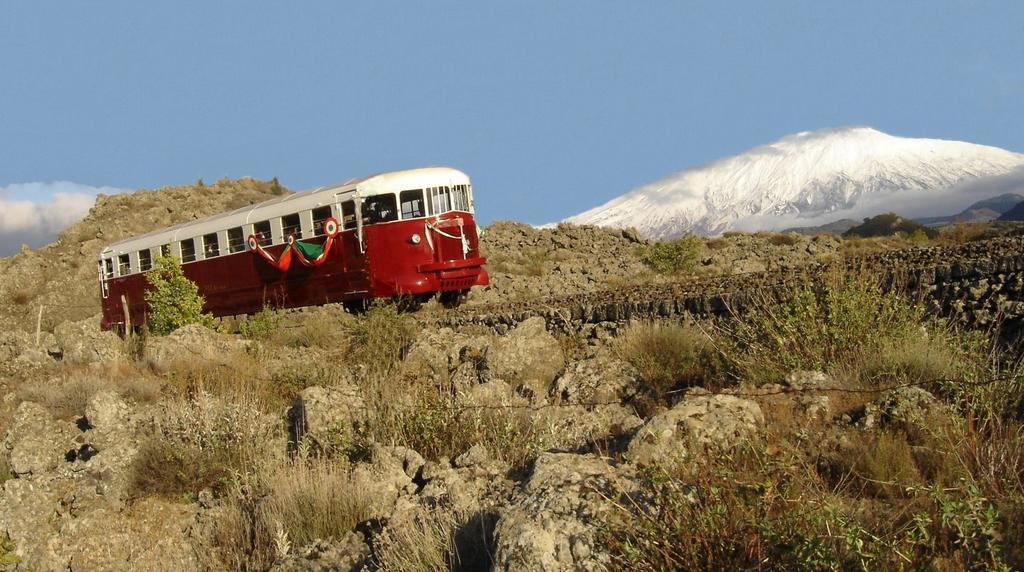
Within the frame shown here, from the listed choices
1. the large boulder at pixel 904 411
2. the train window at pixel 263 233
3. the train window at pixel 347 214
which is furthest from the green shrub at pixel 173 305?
the large boulder at pixel 904 411

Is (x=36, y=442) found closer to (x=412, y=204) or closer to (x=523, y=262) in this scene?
(x=412, y=204)

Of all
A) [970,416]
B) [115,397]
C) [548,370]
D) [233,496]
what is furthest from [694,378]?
[115,397]

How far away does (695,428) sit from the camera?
5660 mm

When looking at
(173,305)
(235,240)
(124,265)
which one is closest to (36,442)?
(173,305)

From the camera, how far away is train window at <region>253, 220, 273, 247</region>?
66.7 ft

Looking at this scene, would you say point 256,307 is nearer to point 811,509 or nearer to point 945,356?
point 945,356

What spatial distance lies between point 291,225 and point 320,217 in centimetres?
86

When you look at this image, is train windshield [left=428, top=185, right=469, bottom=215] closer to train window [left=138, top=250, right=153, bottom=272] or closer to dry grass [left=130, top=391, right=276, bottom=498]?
train window [left=138, top=250, right=153, bottom=272]

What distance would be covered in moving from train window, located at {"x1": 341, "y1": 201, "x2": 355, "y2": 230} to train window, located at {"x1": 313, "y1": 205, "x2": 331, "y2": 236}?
366mm

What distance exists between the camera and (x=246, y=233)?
20828mm

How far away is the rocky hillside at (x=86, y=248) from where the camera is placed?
45.7 m

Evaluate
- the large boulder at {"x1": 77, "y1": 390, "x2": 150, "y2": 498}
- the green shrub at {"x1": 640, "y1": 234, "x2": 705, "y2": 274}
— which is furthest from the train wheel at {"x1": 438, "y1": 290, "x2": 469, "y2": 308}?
the large boulder at {"x1": 77, "y1": 390, "x2": 150, "y2": 498}

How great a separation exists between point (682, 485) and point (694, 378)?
4.42 m

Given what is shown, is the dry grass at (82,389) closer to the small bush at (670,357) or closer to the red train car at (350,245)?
the small bush at (670,357)
